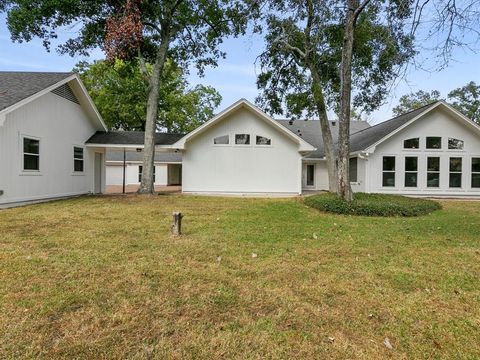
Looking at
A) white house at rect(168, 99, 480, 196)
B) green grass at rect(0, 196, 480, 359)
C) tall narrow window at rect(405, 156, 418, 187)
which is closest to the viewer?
green grass at rect(0, 196, 480, 359)

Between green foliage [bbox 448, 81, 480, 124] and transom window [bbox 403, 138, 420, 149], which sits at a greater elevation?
green foliage [bbox 448, 81, 480, 124]

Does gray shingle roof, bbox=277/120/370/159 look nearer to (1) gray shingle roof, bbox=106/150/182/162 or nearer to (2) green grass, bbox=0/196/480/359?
(1) gray shingle roof, bbox=106/150/182/162

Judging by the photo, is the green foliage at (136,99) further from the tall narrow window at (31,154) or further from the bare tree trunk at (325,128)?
the tall narrow window at (31,154)

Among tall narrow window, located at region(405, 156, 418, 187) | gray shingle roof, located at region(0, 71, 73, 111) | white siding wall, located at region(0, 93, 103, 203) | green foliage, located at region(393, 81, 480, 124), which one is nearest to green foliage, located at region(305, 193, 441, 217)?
tall narrow window, located at region(405, 156, 418, 187)

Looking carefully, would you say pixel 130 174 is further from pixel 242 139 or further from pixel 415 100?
pixel 415 100

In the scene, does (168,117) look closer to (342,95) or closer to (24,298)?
(342,95)

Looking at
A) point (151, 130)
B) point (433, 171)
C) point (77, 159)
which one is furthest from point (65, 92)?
point (433, 171)

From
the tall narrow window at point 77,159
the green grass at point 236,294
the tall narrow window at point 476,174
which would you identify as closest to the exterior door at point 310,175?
the tall narrow window at point 476,174

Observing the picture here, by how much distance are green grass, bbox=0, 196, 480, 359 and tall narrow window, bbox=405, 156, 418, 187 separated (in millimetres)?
11736

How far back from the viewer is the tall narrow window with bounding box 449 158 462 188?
58.6ft

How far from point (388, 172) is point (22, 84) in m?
17.8

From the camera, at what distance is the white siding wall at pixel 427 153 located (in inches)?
696

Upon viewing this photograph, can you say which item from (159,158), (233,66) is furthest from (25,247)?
(159,158)

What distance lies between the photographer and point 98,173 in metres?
18.1
